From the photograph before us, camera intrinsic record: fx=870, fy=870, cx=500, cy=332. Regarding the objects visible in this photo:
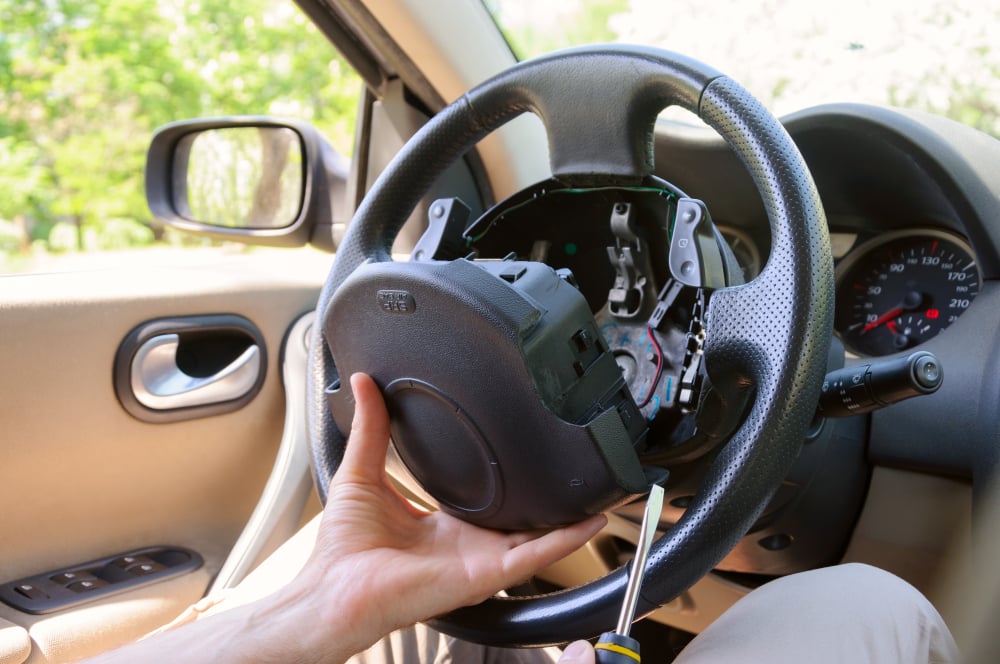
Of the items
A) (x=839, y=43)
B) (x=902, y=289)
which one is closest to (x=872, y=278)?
(x=902, y=289)

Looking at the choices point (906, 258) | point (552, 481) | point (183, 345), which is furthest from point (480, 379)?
point (183, 345)

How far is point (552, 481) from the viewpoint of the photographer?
890 millimetres

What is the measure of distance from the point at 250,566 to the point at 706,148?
117 cm

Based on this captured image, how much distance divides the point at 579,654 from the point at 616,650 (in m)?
0.03

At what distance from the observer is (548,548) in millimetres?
916

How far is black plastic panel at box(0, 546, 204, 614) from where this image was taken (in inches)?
59.4

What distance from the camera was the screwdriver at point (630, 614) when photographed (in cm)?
73

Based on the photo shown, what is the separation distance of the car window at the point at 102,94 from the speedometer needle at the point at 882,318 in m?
7.01

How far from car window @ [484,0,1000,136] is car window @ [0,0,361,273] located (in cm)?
676

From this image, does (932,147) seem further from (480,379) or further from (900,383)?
(480,379)

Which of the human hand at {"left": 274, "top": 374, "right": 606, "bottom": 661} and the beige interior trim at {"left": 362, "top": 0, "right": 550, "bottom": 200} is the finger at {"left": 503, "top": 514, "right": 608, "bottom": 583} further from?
the beige interior trim at {"left": 362, "top": 0, "right": 550, "bottom": 200}

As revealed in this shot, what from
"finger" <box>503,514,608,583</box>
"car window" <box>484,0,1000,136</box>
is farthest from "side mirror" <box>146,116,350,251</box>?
"finger" <box>503,514,608,583</box>

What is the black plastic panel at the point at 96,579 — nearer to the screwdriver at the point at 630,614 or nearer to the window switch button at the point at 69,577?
the window switch button at the point at 69,577

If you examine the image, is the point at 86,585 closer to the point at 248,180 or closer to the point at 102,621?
the point at 102,621
